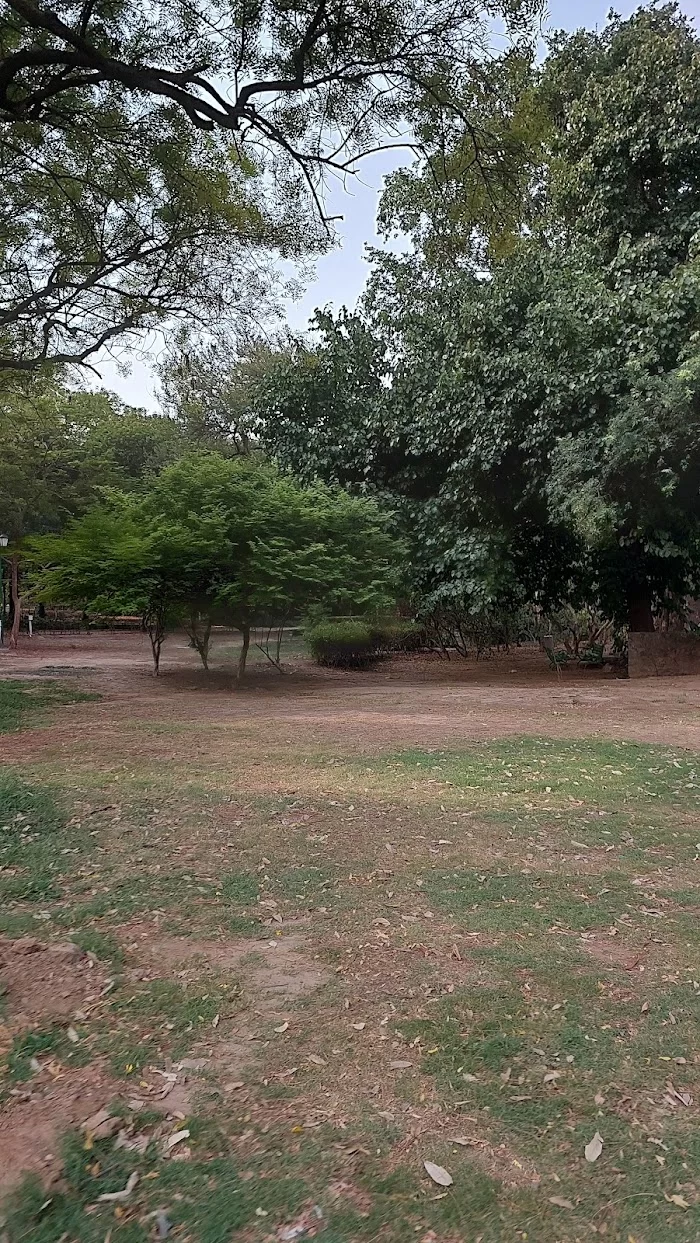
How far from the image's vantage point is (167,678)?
41.4 feet

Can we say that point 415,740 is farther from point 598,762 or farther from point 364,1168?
point 364,1168

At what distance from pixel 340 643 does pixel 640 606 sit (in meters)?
5.55

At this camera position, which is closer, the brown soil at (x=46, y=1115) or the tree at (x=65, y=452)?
the brown soil at (x=46, y=1115)

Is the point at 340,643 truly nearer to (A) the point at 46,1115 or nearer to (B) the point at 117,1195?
(A) the point at 46,1115

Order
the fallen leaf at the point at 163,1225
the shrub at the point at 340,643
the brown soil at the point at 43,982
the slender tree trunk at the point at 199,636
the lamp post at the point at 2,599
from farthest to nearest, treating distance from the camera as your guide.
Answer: the lamp post at the point at 2,599 < the shrub at the point at 340,643 < the slender tree trunk at the point at 199,636 < the brown soil at the point at 43,982 < the fallen leaf at the point at 163,1225

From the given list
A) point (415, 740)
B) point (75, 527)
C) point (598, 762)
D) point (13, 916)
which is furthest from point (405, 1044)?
point (75, 527)

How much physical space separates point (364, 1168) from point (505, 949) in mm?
1278

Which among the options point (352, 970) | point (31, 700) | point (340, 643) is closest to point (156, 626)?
point (31, 700)

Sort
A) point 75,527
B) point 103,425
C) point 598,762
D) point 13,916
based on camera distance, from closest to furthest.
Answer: point 13,916, point 598,762, point 75,527, point 103,425

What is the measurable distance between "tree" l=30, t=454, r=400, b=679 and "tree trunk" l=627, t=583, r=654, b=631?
5254mm

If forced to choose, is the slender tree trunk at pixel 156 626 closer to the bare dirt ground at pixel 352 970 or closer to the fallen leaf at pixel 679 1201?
the bare dirt ground at pixel 352 970

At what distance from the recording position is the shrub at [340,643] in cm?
1588

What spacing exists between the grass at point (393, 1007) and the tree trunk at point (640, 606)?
9.58 metres

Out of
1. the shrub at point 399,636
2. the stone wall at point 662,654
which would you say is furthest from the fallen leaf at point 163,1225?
the shrub at point 399,636
